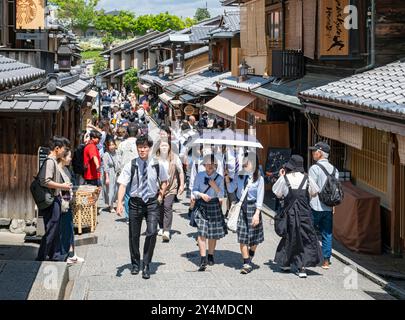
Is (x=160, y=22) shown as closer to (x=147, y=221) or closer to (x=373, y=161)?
(x=373, y=161)

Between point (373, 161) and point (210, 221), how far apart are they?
15.0 ft

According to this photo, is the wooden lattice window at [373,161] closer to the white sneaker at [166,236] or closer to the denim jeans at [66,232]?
the white sneaker at [166,236]

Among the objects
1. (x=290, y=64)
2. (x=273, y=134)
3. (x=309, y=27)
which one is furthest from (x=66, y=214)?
(x=273, y=134)

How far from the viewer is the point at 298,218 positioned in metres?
9.84

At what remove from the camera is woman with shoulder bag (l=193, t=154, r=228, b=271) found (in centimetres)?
1014

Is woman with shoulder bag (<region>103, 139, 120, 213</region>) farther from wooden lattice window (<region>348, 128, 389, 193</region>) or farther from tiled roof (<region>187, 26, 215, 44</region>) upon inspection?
tiled roof (<region>187, 26, 215, 44</region>)

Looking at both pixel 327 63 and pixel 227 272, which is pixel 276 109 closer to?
pixel 327 63

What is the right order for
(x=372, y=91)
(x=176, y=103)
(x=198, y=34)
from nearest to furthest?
(x=372, y=91) < (x=176, y=103) < (x=198, y=34)

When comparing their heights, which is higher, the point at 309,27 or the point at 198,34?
the point at 198,34

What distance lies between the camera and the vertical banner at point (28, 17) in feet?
49.4

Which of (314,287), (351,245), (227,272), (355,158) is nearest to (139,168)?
(227,272)

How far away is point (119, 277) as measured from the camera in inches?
380

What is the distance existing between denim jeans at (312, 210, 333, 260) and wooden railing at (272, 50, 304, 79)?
8.35 metres

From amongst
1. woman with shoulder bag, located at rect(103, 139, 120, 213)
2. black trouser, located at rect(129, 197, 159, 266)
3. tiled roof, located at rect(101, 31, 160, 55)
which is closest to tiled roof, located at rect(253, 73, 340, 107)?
woman with shoulder bag, located at rect(103, 139, 120, 213)
